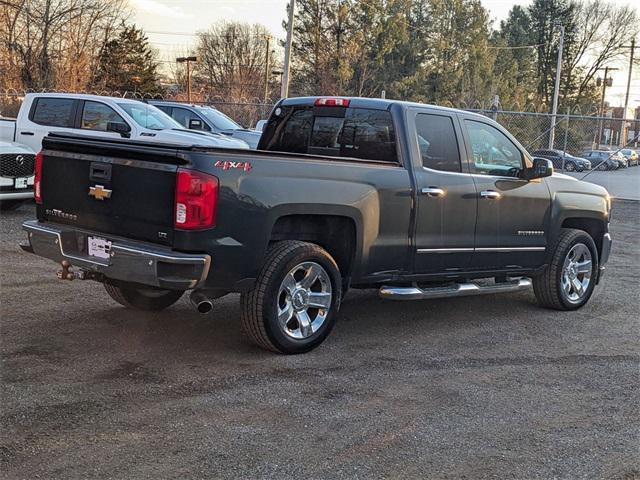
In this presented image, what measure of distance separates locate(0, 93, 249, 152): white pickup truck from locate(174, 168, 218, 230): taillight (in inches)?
316

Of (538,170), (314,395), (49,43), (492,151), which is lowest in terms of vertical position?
(314,395)

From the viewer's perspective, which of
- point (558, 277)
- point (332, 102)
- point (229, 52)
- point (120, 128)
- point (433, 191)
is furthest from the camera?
point (229, 52)

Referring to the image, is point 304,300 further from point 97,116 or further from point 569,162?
point 569,162

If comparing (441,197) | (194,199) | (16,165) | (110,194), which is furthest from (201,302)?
(16,165)

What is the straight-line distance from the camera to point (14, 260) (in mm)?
8336

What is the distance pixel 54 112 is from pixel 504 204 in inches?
362

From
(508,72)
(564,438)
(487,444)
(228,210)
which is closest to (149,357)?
(228,210)

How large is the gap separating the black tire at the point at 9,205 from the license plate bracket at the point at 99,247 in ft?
23.0

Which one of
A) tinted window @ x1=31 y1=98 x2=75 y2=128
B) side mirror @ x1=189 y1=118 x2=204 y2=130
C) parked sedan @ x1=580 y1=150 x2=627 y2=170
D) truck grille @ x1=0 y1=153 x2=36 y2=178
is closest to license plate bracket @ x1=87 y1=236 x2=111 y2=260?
truck grille @ x1=0 y1=153 x2=36 y2=178

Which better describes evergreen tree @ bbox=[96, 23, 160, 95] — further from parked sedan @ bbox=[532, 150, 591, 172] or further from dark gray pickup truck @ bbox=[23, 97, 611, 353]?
dark gray pickup truck @ bbox=[23, 97, 611, 353]

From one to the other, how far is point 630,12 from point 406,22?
23801 millimetres

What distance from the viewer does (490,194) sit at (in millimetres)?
6664

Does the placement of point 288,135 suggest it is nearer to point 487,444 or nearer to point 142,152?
point 142,152

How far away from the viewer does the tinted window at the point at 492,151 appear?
6723 mm
